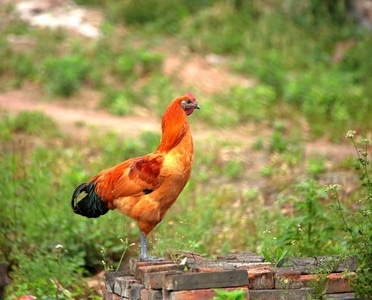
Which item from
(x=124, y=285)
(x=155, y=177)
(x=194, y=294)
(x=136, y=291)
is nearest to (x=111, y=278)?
(x=124, y=285)

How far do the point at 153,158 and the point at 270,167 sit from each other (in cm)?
462

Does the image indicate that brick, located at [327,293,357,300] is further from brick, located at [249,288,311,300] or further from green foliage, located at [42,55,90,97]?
green foliage, located at [42,55,90,97]

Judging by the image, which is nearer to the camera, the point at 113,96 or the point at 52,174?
the point at 52,174

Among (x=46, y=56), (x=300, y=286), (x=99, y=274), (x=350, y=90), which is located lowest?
(x=46, y=56)

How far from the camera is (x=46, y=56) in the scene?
1491 cm

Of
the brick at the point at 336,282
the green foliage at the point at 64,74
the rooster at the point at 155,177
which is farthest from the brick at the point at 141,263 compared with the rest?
the green foliage at the point at 64,74

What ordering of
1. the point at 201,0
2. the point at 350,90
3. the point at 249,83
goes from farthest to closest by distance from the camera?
the point at 201,0, the point at 249,83, the point at 350,90

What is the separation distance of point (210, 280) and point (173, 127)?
128 centimetres

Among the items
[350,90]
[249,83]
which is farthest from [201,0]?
[350,90]

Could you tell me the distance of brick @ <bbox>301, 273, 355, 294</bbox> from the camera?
224 inches

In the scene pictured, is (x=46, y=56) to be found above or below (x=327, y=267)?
below

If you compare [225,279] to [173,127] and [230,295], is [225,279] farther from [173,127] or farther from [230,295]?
[173,127]

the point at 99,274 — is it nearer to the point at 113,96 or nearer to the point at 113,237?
the point at 113,237

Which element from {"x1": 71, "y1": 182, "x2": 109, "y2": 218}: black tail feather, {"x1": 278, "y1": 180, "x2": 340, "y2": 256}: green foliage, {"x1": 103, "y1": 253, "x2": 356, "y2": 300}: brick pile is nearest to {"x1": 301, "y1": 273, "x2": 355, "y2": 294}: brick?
{"x1": 103, "y1": 253, "x2": 356, "y2": 300}: brick pile
